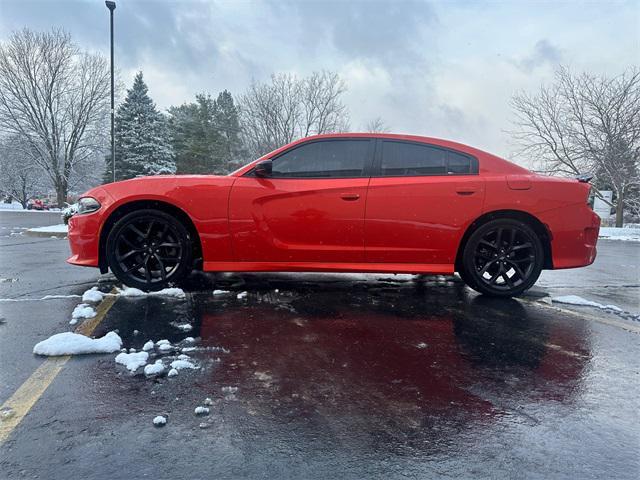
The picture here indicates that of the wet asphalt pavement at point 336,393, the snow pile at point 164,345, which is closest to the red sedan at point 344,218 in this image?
the wet asphalt pavement at point 336,393

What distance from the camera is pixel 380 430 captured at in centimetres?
184

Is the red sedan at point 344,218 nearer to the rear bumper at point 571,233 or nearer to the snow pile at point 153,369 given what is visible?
the rear bumper at point 571,233

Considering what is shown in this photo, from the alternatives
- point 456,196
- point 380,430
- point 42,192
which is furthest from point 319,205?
point 42,192

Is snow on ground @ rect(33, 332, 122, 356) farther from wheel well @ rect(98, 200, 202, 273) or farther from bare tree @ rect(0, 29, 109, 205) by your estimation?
bare tree @ rect(0, 29, 109, 205)

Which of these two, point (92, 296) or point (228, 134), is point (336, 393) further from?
point (228, 134)

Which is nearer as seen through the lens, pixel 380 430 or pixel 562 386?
pixel 380 430

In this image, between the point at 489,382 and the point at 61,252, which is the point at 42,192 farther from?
the point at 489,382

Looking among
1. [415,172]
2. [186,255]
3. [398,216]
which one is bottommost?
[186,255]

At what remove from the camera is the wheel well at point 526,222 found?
13.6 ft

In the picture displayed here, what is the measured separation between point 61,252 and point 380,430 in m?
7.17

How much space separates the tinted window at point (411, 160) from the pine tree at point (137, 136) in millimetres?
35333

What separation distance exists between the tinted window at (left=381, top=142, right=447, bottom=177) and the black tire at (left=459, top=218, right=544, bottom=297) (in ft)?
2.52

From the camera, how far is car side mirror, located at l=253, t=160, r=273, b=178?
4051mm

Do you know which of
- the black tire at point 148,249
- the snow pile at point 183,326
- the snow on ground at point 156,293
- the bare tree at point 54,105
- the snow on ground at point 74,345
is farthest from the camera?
the bare tree at point 54,105
